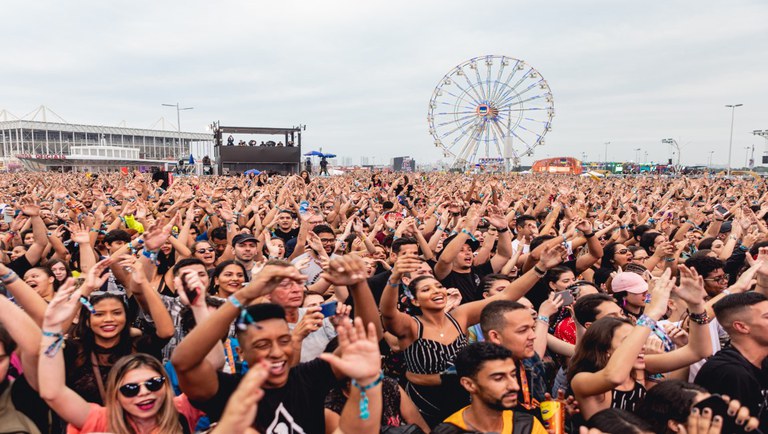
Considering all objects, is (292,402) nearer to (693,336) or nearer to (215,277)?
(693,336)

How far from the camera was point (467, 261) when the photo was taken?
5.07m

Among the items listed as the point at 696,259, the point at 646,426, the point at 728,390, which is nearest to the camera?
the point at 646,426

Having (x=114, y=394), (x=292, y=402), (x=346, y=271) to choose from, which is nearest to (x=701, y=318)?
(x=346, y=271)

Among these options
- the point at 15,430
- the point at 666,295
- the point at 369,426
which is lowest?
the point at 15,430

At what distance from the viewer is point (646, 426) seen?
2.25 m

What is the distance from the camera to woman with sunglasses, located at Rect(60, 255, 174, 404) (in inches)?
118

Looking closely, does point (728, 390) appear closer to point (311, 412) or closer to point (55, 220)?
point (311, 412)

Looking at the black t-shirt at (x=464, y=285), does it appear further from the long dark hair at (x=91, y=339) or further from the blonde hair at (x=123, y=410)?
the blonde hair at (x=123, y=410)

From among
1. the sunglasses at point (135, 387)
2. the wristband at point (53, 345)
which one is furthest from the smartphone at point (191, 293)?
the wristband at point (53, 345)

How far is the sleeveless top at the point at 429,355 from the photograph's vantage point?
3.17 m

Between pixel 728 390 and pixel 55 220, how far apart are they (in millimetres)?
8667

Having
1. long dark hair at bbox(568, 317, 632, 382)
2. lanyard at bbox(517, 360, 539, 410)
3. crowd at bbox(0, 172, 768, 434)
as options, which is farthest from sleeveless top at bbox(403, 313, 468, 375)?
long dark hair at bbox(568, 317, 632, 382)

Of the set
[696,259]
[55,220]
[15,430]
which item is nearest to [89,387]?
[15,430]

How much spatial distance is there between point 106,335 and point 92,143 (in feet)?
339
